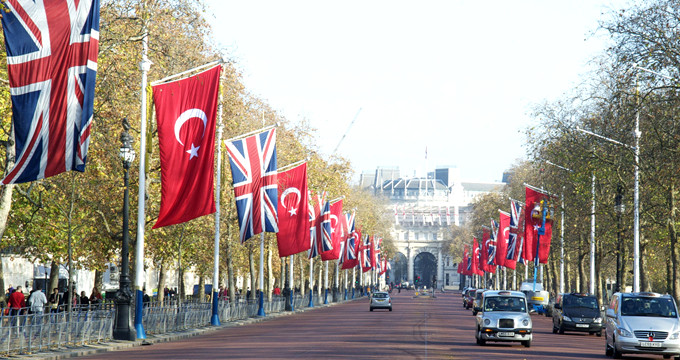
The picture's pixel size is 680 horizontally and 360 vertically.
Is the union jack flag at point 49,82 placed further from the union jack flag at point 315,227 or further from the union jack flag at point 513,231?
the union jack flag at point 513,231

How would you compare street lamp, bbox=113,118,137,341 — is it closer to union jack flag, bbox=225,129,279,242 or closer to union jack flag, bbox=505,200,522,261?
union jack flag, bbox=225,129,279,242

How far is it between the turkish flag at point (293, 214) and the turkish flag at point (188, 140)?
17.8m

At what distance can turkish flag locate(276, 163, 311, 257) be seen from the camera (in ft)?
145

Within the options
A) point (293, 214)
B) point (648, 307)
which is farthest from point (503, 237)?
point (648, 307)

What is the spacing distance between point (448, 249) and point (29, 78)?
598ft

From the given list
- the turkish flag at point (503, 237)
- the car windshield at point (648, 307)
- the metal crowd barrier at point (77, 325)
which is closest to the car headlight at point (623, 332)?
the car windshield at point (648, 307)

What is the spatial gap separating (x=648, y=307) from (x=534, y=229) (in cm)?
3220

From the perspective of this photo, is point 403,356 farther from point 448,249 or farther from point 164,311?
point 448,249

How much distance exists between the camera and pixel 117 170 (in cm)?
3747

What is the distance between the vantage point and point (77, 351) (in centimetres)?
2430

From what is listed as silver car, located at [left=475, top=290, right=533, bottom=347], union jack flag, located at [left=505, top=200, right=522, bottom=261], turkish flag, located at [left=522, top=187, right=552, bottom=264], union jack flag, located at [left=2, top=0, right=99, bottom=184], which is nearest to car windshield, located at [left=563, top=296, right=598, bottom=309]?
silver car, located at [left=475, top=290, right=533, bottom=347]

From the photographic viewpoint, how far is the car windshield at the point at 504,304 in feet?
101

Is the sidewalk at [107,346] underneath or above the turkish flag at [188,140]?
underneath

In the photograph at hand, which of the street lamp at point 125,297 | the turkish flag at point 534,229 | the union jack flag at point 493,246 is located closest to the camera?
the street lamp at point 125,297
